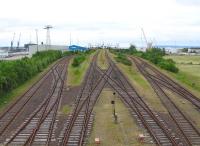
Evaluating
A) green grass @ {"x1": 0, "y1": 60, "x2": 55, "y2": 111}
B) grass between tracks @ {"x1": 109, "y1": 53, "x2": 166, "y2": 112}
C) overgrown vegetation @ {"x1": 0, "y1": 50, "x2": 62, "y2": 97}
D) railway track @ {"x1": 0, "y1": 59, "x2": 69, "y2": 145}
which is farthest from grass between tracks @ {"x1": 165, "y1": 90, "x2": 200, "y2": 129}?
overgrown vegetation @ {"x1": 0, "y1": 50, "x2": 62, "y2": 97}

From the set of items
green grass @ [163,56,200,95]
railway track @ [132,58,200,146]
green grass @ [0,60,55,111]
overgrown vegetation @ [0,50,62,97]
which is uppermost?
overgrown vegetation @ [0,50,62,97]

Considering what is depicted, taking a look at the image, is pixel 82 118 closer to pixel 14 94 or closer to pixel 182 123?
pixel 182 123

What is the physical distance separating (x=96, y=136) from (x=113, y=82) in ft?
79.8

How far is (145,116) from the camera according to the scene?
1109 inches

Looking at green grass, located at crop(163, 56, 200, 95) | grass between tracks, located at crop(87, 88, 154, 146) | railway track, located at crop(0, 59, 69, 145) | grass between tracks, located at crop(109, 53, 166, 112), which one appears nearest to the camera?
railway track, located at crop(0, 59, 69, 145)

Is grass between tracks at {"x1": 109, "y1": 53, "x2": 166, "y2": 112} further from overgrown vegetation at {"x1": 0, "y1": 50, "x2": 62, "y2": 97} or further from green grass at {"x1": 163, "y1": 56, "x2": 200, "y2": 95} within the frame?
overgrown vegetation at {"x1": 0, "y1": 50, "x2": 62, "y2": 97}

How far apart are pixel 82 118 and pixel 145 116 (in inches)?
153

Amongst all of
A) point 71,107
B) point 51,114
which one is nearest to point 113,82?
point 71,107

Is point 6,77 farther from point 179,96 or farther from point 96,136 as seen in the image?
point 96,136

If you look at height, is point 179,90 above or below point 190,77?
above

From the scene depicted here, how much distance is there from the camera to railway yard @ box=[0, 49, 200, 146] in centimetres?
2224

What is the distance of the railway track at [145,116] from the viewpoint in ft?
72.3

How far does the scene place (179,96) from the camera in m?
37.9

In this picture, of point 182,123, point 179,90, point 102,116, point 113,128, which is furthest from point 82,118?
point 179,90
